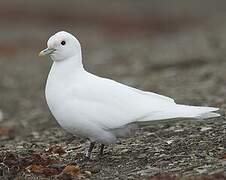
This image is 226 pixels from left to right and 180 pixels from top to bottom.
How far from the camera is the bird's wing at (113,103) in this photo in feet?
25.9

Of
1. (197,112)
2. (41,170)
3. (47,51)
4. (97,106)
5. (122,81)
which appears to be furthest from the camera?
(122,81)

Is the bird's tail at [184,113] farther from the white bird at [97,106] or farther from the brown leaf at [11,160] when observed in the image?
the brown leaf at [11,160]

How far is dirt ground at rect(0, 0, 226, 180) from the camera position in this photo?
798 cm

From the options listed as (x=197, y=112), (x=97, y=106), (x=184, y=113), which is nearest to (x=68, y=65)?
(x=97, y=106)

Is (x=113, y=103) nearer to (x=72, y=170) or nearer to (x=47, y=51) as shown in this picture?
(x=72, y=170)

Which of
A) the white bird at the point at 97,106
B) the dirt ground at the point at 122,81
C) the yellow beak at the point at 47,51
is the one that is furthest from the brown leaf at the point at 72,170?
the yellow beak at the point at 47,51

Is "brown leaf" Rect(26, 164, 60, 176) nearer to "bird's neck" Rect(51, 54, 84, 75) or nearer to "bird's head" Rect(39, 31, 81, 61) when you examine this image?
"bird's neck" Rect(51, 54, 84, 75)

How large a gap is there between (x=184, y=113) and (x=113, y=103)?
2.72 feet

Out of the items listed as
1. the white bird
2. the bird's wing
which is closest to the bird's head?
the white bird

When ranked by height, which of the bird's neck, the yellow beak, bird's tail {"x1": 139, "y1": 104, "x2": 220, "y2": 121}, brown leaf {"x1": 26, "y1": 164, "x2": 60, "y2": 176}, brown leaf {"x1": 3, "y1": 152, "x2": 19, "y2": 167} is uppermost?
the yellow beak

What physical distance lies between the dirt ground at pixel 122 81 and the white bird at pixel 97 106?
32 centimetres

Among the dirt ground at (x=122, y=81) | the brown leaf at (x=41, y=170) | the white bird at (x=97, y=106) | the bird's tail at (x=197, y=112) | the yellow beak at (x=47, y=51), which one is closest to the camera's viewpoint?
the bird's tail at (x=197, y=112)

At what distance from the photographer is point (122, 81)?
18.2 m

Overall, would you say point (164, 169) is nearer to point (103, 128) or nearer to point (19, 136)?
point (103, 128)
